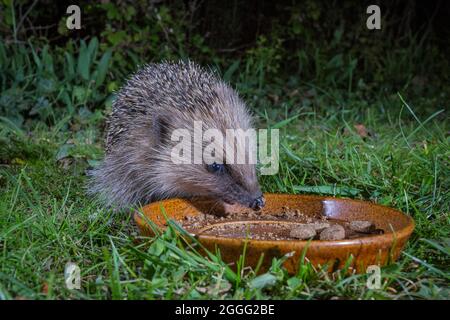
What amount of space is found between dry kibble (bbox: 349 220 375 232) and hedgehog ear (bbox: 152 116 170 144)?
47.5 inches

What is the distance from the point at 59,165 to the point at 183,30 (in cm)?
297

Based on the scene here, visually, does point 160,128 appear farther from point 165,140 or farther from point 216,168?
point 216,168

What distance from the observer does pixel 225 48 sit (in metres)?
7.43

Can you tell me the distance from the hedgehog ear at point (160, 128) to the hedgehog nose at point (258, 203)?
0.74 metres

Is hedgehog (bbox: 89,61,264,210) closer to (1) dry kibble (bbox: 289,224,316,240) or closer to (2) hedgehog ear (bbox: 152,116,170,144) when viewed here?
(2) hedgehog ear (bbox: 152,116,170,144)

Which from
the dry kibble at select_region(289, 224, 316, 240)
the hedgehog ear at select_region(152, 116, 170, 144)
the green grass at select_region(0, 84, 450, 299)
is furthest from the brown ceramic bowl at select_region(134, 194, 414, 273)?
the hedgehog ear at select_region(152, 116, 170, 144)

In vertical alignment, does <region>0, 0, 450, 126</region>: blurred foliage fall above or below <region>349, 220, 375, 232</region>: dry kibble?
above

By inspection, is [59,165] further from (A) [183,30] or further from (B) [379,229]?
(A) [183,30]

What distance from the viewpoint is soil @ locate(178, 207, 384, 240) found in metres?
2.90

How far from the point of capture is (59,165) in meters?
4.52

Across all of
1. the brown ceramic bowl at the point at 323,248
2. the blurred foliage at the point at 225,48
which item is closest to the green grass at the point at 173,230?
the brown ceramic bowl at the point at 323,248

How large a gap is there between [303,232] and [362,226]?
0.96ft

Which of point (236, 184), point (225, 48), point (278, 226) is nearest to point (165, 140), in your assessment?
point (236, 184)
